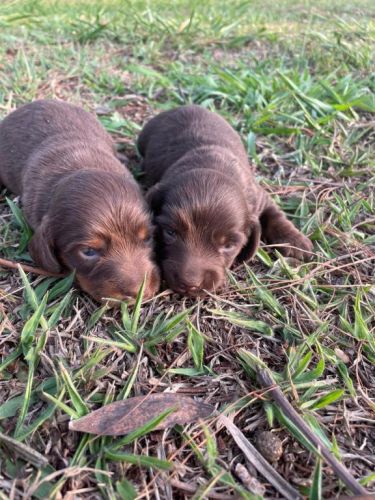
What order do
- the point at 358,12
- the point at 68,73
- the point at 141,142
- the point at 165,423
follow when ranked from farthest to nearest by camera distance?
the point at 358,12, the point at 68,73, the point at 141,142, the point at 165,423

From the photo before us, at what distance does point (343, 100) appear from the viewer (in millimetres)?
5508

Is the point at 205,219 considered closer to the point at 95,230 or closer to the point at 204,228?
the point at 204,228

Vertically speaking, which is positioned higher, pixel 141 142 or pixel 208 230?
pixel 208 230

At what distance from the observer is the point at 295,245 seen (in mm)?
3820

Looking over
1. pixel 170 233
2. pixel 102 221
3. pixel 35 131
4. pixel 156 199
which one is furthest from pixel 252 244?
pixel 35 131

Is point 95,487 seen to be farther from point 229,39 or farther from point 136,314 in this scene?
point 229,39

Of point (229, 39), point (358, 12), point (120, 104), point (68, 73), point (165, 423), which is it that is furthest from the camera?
point (358, 12)

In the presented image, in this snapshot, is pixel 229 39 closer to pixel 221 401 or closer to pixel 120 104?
pixel 120 104

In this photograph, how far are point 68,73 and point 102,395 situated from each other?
5062 millimetres

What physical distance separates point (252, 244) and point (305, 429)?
161 cm

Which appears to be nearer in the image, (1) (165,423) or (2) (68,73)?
(1) (165,423)

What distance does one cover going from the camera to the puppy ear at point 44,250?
10.6ft

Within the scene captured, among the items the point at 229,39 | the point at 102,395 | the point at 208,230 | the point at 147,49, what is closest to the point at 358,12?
the point at 229,39

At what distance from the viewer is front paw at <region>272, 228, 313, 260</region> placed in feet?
12.4
